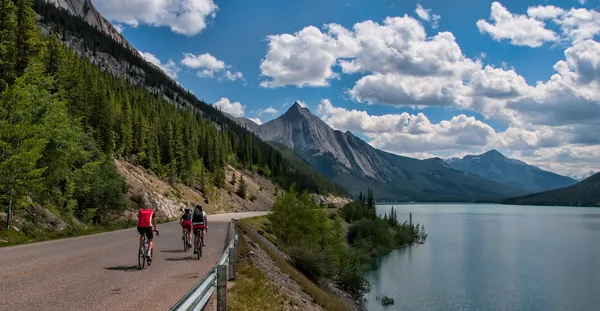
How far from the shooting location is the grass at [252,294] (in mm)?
12250

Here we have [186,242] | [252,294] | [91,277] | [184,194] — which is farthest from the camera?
[184,194]

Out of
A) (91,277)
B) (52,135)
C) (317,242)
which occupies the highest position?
(52,135)

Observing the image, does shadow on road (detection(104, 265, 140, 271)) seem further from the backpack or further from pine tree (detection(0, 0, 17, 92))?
pine tree (detection(0, 0, 17, 92))

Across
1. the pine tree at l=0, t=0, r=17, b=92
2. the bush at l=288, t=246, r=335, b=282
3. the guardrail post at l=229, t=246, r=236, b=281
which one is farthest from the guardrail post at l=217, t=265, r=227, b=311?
the pine tree at l=0, t=0, r=17, b=92

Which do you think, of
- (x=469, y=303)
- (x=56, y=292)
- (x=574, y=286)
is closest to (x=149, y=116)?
(x=469, y=303)

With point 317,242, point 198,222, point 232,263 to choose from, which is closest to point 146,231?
point 232,263

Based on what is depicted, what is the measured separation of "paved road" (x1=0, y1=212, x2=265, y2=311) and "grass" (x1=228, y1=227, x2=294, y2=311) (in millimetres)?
1462

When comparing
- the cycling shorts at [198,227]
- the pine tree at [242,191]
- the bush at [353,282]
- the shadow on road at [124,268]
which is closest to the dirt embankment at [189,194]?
the pine tree at [242,191]

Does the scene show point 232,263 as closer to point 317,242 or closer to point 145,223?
point 145,223

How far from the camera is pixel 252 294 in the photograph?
44.4ft

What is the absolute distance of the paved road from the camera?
1100cm

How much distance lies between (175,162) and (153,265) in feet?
286

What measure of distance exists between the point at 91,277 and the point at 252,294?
215 inches

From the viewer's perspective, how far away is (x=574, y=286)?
190 feet
